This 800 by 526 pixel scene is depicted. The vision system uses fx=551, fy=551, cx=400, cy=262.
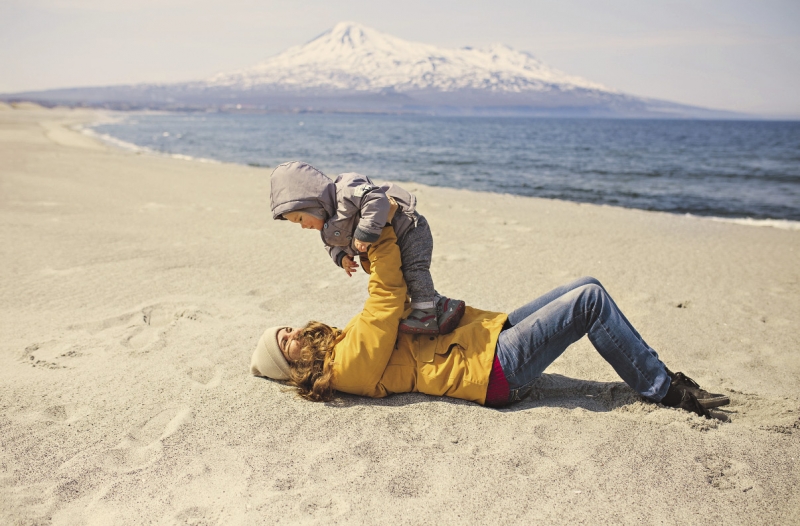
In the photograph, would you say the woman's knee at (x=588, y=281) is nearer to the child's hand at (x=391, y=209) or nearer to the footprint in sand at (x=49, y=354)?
the child's hand at (x=391, y=209)

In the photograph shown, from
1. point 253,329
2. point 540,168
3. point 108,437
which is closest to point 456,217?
point 253,329

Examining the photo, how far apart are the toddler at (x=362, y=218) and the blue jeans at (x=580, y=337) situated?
44cm

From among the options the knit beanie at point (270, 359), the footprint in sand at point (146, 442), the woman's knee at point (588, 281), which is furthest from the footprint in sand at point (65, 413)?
the woman's knee at point (588, 281)

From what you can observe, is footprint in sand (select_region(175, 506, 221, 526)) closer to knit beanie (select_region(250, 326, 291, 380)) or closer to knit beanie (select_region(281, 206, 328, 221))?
knit beanie (select_region(250, 326, 291, 380))

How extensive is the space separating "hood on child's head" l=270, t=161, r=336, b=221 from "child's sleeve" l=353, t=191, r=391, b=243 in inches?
8.4

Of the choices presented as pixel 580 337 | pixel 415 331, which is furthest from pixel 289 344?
pixel 580 337

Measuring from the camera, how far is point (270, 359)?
12.1ft

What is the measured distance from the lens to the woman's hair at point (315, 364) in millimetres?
3445

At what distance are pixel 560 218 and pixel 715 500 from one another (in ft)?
25.6

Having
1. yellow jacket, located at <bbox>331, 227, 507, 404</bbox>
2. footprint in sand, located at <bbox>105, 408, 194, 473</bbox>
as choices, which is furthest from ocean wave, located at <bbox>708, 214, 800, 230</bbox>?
footprint in sand, located at <bbox>105, 408, 194, 473</bbox>

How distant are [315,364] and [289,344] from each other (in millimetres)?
235

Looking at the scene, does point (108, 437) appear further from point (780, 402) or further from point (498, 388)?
point (780, 402)

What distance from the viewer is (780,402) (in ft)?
11.7

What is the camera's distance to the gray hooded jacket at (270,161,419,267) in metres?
3.09
